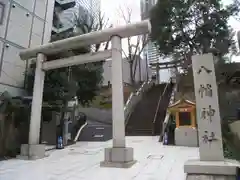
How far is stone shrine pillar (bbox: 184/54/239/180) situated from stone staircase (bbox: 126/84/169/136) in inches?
364

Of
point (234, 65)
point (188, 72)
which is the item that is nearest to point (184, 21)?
point (188, 72)

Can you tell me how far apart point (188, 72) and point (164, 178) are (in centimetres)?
1644

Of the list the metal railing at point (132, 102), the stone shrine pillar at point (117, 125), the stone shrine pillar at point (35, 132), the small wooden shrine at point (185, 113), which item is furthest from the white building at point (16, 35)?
the small wooden shrine at point (185, 113)

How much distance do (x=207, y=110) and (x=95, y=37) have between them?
468 cm

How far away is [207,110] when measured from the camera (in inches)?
168

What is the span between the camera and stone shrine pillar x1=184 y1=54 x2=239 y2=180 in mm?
3518

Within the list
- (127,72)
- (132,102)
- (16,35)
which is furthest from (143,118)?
(127,72)

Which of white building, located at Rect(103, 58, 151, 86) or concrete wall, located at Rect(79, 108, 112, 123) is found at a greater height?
white building, located at Rect(103, 58, 151, 86)

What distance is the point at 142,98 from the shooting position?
64.9ft

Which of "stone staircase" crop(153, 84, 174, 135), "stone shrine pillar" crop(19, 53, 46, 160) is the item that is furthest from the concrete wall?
"stone shrine pillar" crop(19, 53, 46, 160)

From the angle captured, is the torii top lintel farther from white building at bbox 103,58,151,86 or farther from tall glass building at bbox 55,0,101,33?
white building at bbox 103,58,151,86

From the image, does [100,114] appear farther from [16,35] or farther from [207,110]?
[207,110]

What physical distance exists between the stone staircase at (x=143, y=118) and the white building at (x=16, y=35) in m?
7.40

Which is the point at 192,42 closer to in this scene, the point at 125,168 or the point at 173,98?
the point at 173,98
